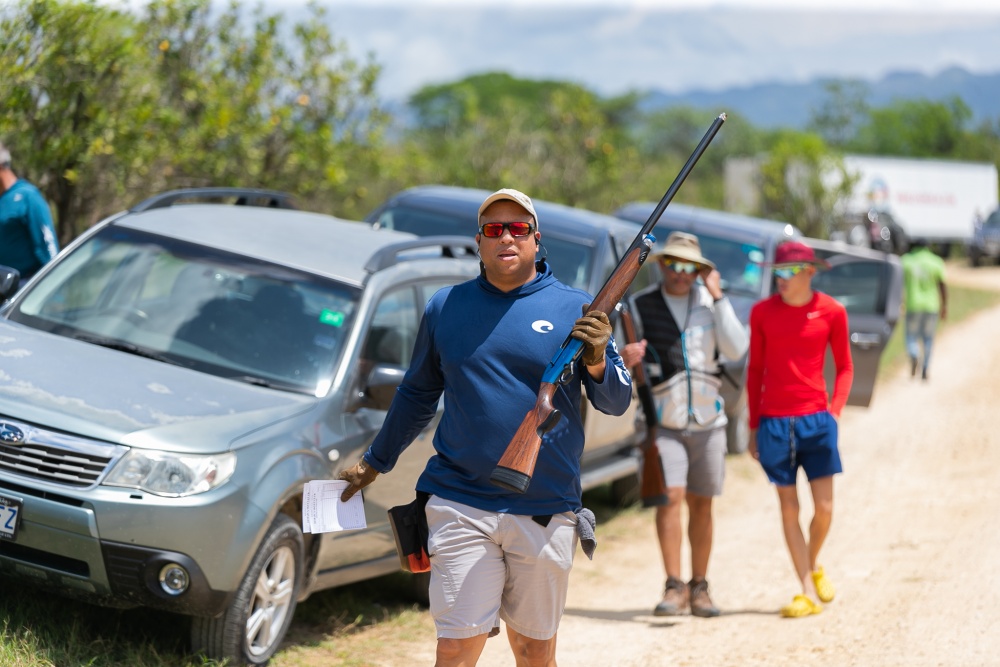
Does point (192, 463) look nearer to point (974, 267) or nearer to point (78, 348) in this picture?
point (78, 348)

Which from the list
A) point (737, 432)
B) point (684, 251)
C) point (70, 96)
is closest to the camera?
point (684, 251)

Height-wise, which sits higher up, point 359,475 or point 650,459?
point 359,475

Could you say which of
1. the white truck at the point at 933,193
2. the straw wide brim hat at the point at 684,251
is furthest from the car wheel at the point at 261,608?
the white truck at the point at 933,193

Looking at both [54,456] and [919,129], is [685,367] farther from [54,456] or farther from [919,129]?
[919,129]

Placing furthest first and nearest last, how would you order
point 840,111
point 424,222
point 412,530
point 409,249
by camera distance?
point 840,111, point 424,222, point 409,249, point 412,530

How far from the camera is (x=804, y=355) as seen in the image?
6.84 m

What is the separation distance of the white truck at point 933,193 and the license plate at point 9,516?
38.9m

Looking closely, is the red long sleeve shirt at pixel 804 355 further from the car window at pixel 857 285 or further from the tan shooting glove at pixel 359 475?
the car window at pixel 857 285

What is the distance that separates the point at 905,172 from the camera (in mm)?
43562

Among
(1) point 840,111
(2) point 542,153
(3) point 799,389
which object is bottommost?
(1) point 840,111

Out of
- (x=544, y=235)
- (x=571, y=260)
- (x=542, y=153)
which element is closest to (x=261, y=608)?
(x=571, y=260)

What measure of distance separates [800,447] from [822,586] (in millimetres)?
795

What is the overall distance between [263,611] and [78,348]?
4.78 ft

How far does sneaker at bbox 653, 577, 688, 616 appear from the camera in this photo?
692 centimetres
